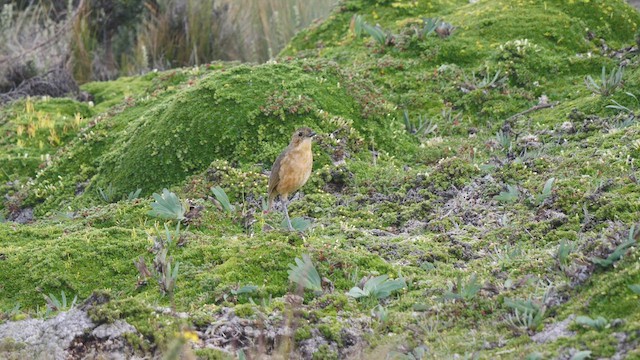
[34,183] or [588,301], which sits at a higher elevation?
[588,301]

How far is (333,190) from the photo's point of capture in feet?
25.0

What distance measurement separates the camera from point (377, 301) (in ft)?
17.4

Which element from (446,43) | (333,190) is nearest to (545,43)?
(446,43)

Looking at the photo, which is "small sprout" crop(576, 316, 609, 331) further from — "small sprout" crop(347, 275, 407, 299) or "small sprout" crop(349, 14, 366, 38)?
"small sprout" crop(349, 14, 366, 38)

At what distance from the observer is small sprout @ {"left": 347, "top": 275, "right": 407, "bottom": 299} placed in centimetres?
525

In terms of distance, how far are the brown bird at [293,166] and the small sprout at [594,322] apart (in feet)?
8.50

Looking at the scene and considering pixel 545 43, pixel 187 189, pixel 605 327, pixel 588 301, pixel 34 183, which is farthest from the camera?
pixel 545 43

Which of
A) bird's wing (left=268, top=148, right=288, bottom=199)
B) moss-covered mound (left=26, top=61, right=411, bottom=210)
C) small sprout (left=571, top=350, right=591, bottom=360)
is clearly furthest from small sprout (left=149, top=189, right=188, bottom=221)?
small sprout (left=571, top=350, right=591, bottom=360)

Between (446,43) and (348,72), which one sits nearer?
(348,72)

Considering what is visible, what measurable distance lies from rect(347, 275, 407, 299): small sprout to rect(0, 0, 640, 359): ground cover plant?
0.01 metres

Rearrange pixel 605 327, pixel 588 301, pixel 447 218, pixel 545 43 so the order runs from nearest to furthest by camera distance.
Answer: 1. pixel 605 327
2. pixel 588 301
3. pixel 447 218
4. pixel 545 43

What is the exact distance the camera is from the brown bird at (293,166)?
644cm

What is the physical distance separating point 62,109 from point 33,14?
4578 mm

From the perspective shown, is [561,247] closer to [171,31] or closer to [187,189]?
[187,189]
